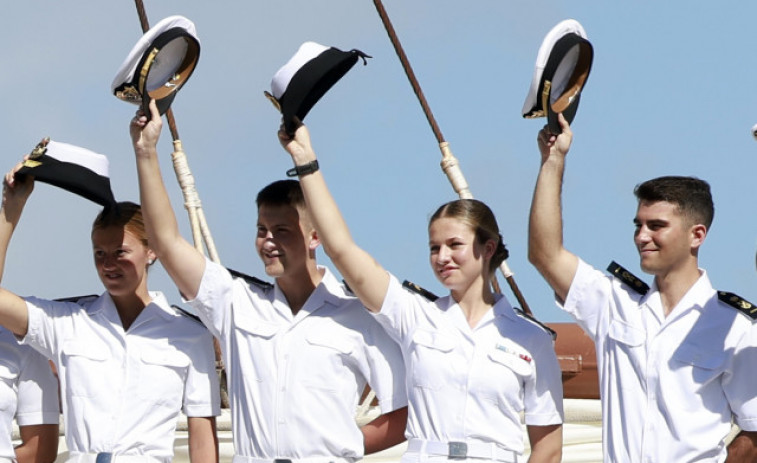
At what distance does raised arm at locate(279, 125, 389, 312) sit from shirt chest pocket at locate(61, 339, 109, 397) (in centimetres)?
95

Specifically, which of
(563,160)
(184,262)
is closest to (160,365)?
(184,262)

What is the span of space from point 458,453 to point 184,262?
110 centimetres

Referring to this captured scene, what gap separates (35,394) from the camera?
548 cm

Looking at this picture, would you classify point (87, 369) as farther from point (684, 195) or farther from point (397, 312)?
point (684, 195)

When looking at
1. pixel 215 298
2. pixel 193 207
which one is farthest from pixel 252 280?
pixel 193 207

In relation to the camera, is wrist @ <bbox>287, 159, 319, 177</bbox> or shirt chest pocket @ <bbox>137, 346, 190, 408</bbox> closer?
wrist @ <bbox>287, 159, 319, 177</bbox>

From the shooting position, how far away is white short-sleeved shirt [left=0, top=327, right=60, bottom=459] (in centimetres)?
541

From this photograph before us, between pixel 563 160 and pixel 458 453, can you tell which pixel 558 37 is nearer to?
pixel 563 160

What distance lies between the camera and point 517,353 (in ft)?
16.5

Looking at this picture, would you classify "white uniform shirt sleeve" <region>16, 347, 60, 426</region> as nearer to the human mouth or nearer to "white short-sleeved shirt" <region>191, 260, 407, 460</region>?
"white short-sleeved shirt" <region>191, 260, 407, 460</region>

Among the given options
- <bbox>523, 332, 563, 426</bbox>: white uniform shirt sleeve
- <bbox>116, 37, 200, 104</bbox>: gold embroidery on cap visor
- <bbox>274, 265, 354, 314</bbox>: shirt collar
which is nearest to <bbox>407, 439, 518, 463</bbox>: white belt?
<bbox>523, 332, 563, 426</bbox>: white uniform shirt sleeve

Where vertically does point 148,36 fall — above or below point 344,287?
above

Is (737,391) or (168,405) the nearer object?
(737,391)

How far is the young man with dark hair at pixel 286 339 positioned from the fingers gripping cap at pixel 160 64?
108 millimetres
